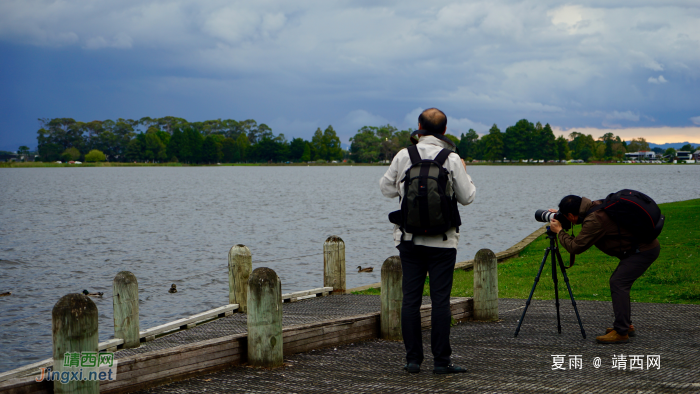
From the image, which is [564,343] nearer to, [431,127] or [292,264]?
[431,127]

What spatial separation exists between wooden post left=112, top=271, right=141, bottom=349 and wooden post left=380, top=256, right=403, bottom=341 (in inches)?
147

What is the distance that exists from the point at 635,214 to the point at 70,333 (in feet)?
18.5

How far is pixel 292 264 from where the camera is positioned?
22.2 metres

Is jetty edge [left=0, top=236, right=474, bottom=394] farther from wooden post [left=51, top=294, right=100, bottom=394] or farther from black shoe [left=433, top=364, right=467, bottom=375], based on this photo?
black shoe [left=433, top=364, right=467, bottom=375]

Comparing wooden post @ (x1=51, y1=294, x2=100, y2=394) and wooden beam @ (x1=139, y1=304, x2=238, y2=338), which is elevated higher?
wooden post @ (x1=51, y1=294, x2=100, y2=394)

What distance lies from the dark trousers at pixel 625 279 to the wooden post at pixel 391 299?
246 centimetres

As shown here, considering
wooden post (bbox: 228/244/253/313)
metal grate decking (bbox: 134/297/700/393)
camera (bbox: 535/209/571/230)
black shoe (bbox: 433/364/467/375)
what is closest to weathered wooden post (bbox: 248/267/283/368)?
metal grate decking (bbox: 134/297/700/393)

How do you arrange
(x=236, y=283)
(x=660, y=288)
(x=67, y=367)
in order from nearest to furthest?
1. (x=67, y=367)
2. (x=236, y=283)
3. (x=660, y=288)

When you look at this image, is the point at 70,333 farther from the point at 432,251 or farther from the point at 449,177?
the point at 449,177

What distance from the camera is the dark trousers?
687 centimetres

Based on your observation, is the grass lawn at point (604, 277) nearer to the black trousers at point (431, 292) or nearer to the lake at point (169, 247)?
the lake at point (169, 247)

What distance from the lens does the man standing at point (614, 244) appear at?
677 cm

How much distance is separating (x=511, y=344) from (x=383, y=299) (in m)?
1.60

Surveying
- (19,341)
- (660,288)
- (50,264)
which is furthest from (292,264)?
(660,288)
